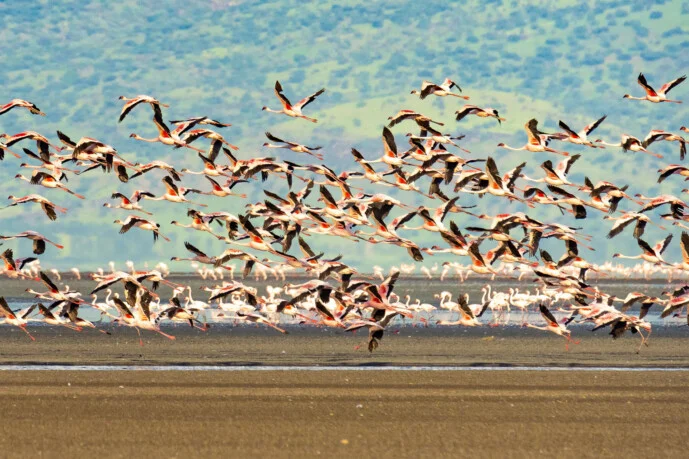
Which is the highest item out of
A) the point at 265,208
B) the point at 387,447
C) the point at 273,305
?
the point at 265,208

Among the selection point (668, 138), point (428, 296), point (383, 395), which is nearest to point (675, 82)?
point (668, 138)

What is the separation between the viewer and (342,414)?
23.2 metres

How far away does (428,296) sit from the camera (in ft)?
289

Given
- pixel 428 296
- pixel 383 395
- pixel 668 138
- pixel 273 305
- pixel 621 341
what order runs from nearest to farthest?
pixel 383 395 → pixel 668 138 → pixel 621 341 → pixel 273 305 → pixel 428 296

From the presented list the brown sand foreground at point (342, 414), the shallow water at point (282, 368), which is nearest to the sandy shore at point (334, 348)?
the shallow water at point (282, 368)

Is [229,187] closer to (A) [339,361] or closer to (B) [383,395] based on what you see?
(A) [339,361]

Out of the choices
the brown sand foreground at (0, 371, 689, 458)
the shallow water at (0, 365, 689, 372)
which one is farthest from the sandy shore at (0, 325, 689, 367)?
the brown sand foreground at (0, 371, 689, 458)

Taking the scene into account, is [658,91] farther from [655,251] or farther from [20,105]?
[20,105]

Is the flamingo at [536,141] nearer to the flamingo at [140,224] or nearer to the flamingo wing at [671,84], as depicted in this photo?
the flamingo wing at [671,84]

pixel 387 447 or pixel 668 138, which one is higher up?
pixel 668 138

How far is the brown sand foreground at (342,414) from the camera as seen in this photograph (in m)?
19.7

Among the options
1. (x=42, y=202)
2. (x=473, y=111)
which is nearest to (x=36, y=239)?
(x=42, y=202)

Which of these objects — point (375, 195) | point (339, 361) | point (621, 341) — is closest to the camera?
point (375, 195)

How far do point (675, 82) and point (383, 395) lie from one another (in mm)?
9683
